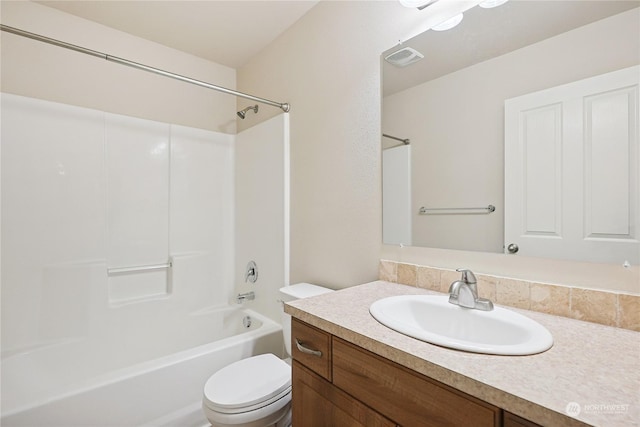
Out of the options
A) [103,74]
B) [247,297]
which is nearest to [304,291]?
[247,297]

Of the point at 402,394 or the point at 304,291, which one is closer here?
the point at 402,394

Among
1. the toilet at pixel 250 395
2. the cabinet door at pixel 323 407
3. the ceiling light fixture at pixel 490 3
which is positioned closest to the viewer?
the cabinet door at pixel 323 407

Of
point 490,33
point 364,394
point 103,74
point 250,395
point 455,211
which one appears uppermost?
point 103,74

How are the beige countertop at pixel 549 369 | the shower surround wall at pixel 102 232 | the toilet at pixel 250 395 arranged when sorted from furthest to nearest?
the shower surround wall at pixel 102 232 → the toilet at pixel 250 395 → the beige countertop at pixel 549 369

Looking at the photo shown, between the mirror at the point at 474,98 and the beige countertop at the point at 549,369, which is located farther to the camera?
the mirror at the point at 474,98

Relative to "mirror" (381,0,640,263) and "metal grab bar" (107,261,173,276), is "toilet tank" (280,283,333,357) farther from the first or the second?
"metal grab bar" (107,261,173,276)

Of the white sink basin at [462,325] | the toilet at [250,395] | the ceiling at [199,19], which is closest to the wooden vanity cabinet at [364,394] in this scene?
the white sink basin at [462,325]

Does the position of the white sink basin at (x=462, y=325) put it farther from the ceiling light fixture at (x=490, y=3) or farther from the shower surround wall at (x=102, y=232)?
the shower surround wall at (x=102, y=232)

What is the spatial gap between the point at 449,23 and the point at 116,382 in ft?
6.92

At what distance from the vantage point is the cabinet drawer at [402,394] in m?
0.58

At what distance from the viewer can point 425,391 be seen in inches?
25.8

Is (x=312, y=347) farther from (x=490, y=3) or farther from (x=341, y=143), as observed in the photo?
(x=490, y=3)

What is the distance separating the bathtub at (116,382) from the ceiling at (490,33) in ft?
5.42

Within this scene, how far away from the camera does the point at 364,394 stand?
788 mm
